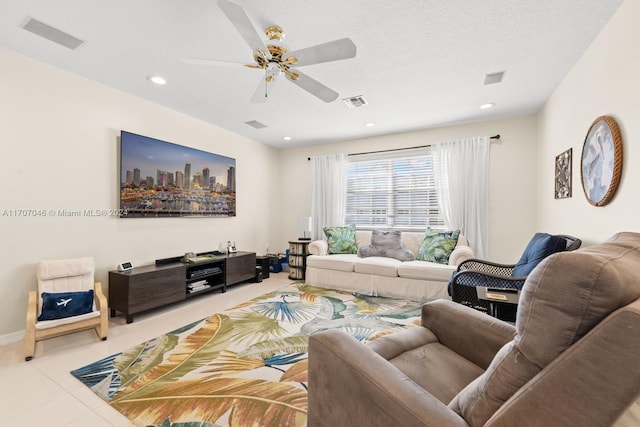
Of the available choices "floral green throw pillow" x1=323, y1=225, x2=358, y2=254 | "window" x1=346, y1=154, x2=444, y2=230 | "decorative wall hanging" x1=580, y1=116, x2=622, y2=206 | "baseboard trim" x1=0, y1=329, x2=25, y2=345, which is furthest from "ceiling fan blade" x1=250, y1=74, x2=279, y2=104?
"baseboard trim" x1=0, y1=329, x2=25, y2=345

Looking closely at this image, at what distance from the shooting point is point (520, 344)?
2.43ft

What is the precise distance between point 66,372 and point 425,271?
12.0ft

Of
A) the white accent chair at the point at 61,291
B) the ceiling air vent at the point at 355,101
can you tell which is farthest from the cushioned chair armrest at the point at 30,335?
the ceiling air vent at the point at 355,101

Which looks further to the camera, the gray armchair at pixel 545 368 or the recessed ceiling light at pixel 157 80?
the recessed ceiling light at pixel 157 80

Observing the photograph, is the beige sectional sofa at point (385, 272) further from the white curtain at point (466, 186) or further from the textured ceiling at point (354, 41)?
the textured ceiling at point (354, 41)

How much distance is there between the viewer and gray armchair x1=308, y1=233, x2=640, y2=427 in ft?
1.92

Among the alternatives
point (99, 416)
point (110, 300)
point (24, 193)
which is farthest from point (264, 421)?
point (24, 193)

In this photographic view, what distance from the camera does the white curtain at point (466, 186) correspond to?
163 inches

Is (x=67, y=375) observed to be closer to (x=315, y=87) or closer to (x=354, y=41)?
(x=315, y=87)

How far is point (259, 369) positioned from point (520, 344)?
1.87m

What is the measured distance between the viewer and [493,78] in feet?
9.45

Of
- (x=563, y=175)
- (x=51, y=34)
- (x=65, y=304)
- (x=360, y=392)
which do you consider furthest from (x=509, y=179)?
(x=65, y=304)

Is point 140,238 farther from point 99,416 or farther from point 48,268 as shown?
point 99,416

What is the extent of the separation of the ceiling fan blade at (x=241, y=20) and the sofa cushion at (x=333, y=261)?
306 centimetres
